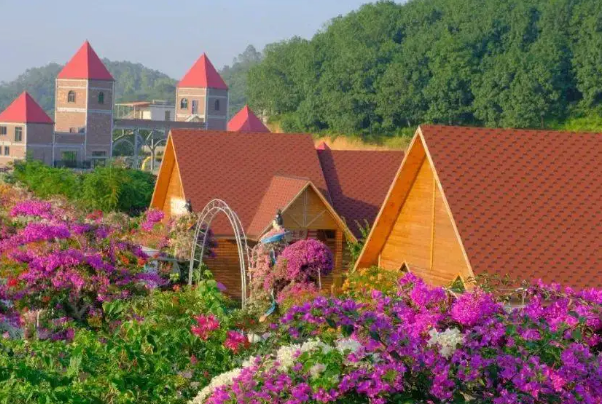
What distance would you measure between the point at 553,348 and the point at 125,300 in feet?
20.1

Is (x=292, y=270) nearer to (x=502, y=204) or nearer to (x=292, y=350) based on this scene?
(x=502, y=204)

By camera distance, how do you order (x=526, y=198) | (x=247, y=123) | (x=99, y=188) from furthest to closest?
1. (x=247, y=123)
2. (x=99, y=188)
3. (x=526, y=198)

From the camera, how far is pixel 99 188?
36656 millimetres

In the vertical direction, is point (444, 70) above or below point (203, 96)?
above

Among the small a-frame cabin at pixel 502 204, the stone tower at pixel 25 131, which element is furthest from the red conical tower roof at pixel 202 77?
the small a-frame cabin at pixel 502 204

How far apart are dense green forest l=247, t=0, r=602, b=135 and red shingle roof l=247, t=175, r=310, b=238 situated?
248 feet

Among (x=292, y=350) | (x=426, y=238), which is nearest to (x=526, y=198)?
(x=426, y=238)

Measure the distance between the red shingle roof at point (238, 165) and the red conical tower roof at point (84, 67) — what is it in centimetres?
8279

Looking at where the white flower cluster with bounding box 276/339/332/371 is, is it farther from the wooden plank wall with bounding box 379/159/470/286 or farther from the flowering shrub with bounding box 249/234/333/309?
the flowering shrub with bounding box 249/234/333/309

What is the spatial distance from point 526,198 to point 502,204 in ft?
1.24

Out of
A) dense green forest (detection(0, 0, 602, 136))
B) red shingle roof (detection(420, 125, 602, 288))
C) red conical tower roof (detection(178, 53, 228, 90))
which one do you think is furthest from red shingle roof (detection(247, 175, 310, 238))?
red conical tower roof (detection(178, 53, 228, 90))

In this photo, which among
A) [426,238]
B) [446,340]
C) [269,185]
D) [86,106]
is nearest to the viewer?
[446,340]

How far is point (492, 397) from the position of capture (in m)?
6.67

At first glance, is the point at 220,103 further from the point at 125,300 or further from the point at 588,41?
the point at 125,300
